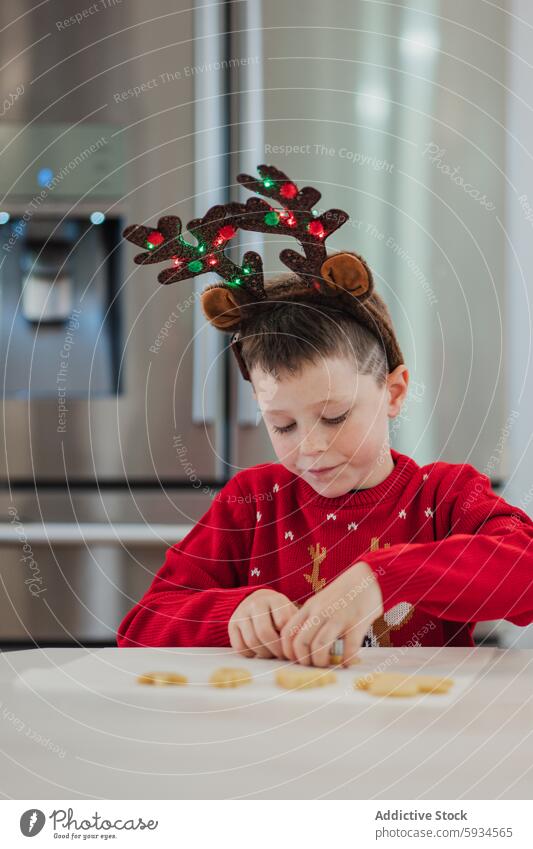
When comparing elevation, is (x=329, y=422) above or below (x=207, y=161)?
below

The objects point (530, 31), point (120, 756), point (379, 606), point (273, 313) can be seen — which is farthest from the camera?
point (530, 31)

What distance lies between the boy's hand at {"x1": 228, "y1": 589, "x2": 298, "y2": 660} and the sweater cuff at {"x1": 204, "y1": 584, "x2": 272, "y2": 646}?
0.02 meters

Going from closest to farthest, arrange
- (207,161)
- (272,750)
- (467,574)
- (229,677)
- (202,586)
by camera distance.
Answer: (272,750) → (229,677) → (467,574) → (202,586) → (207,161)

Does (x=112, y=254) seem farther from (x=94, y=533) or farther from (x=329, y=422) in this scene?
(x=329, y=422)

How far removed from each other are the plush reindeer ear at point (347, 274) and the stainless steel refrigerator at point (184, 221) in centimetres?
41

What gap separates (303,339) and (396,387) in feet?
0.36

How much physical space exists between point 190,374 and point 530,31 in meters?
0.60

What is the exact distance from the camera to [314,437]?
2.25 ft

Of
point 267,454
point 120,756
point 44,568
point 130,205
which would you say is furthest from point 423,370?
point 120,756

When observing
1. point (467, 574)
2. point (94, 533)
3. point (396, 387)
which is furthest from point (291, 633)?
point (94, 533)

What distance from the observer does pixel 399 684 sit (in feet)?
1.59

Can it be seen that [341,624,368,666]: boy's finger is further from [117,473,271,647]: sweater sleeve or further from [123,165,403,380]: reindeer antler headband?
[123,165,403,380]: reindeer antler headband

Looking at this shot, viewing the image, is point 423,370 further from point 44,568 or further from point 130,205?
point 44,568

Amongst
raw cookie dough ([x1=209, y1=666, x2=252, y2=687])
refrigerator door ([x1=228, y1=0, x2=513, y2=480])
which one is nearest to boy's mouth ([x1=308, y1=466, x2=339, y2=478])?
raw cookie dough ([x1=209, y1=666, x2=252, y2=687])
